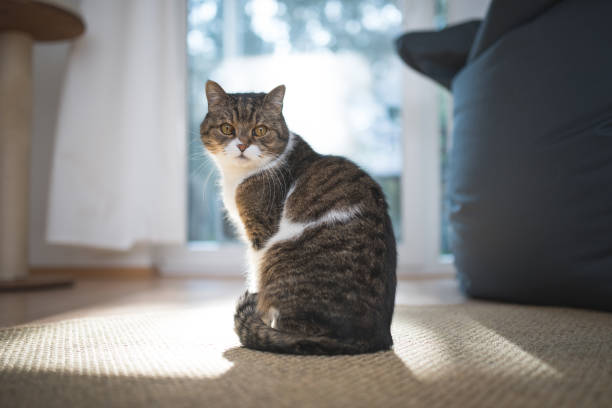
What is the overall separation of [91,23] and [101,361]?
2.11m

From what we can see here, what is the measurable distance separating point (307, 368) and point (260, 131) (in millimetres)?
624

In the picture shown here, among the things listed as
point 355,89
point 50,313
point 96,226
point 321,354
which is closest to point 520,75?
point 321,354

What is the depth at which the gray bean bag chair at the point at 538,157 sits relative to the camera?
50.3 inches

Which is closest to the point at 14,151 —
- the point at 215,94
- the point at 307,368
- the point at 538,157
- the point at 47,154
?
the point at 47,154

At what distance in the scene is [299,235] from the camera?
39.2 inches

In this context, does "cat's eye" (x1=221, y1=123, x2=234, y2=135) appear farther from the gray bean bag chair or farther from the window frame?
the window frame

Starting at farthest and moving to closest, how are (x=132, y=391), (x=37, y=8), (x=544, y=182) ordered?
(x=37, y=8)
(x=544, y=182)
(x=132, y=391)

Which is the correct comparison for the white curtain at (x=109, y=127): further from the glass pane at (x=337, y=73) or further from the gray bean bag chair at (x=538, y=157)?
the gray bean bag chair at (x=538, y=157)

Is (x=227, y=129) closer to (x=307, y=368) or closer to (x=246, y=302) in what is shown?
(x=246, y=302)

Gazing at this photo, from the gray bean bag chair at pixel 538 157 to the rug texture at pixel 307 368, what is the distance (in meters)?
0.18

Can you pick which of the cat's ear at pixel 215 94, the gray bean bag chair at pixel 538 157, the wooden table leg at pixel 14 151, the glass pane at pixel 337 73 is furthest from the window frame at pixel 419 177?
the cat's ear at pixel 215 94

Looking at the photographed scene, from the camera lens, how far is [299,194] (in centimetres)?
107

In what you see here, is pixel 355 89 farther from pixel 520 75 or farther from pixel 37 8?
pixel 37 8

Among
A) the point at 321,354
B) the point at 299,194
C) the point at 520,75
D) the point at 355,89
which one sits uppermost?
the point at 355,89
